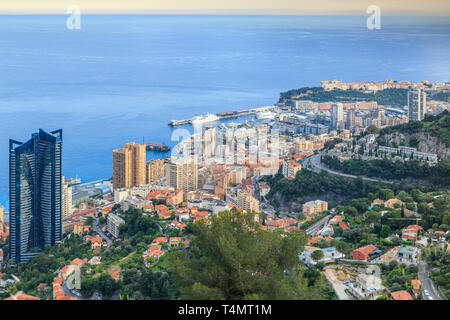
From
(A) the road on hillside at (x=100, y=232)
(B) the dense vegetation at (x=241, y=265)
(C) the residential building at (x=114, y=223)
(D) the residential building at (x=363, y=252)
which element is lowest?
(A) the road on hillside at (x=100, y=232)

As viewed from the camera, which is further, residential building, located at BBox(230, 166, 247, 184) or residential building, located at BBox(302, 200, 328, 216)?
residential building, located at BBox(230, 166, 247, 184)

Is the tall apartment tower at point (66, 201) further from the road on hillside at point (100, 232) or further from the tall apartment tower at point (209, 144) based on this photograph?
the tall apartment tower at point (209, 144)

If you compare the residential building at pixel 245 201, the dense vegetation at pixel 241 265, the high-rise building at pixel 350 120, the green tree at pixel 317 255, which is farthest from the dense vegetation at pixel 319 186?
the high-rise building at pixel 350 120

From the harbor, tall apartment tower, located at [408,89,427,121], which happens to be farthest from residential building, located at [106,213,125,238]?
tall apartment tower, located at [408,89,427,121]

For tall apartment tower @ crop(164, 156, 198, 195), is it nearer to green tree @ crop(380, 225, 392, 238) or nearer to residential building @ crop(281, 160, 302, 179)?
residential building @ crop(281, 160, 302, 179)

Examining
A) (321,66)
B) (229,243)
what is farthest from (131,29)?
(229,243)
